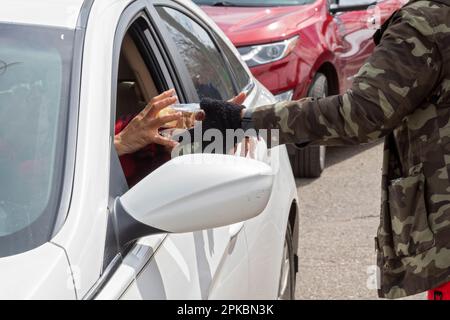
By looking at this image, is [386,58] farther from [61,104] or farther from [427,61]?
[61,104]

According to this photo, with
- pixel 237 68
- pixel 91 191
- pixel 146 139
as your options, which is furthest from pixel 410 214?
pixel 237 68

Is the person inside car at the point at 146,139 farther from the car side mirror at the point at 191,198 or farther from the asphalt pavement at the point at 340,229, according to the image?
the asphalt pavement at the point at 340,229

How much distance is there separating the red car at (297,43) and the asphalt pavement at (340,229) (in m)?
0.32

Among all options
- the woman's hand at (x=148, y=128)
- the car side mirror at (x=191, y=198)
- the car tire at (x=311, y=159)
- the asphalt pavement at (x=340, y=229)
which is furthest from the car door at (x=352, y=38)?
the car side mirror at (x=191, y=198)

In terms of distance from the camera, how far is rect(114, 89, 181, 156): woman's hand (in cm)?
233

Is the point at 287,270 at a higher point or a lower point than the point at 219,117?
lower

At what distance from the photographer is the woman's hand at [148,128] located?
2.33m

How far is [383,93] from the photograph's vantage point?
6.94 ft

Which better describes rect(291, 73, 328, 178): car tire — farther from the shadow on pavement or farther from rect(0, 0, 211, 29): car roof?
rect(0, 0, 211, 29): car roof

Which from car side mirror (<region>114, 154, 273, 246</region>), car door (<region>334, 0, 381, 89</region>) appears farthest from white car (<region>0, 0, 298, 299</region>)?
car door (<region>334, 0, 381, 89</region>)

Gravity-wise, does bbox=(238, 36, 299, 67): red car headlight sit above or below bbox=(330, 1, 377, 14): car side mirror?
below

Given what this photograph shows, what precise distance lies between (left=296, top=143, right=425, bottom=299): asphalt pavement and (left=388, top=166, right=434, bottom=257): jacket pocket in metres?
1.72

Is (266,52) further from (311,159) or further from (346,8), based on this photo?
(346,8)

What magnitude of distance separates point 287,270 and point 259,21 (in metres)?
3.42
